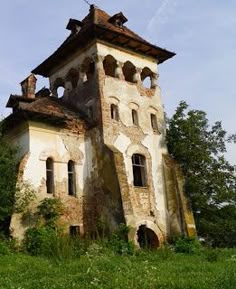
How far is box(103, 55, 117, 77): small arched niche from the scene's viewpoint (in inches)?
992

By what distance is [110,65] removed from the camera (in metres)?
26.3

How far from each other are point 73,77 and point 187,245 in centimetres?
1176

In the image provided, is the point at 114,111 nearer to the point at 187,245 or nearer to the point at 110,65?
the point at 110,65

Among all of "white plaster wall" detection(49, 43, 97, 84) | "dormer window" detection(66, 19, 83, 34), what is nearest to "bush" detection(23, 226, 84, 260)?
"white plaster wall" detection(49, 43, 97, 84)

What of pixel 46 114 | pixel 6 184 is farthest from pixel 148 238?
pixel 46 114

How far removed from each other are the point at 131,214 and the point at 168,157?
17.5 ft

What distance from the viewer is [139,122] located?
24859 mm

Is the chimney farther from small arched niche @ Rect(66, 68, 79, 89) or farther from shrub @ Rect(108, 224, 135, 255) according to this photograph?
shrub @ Rect(108, 224, 135, 255)

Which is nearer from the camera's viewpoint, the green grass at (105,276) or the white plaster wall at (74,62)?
the green grass at (105,276)

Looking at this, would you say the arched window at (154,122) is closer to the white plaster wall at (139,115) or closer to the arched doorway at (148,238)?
the white plaster wall at (139,115)

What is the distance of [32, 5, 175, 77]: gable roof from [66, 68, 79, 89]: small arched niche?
98 cm

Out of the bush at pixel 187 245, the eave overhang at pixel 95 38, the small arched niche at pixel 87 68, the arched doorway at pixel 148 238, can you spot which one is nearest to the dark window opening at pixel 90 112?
the small arched niche at pixel 87 68

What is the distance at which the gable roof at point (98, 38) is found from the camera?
964 inches

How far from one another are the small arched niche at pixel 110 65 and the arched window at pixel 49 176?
269 inches
